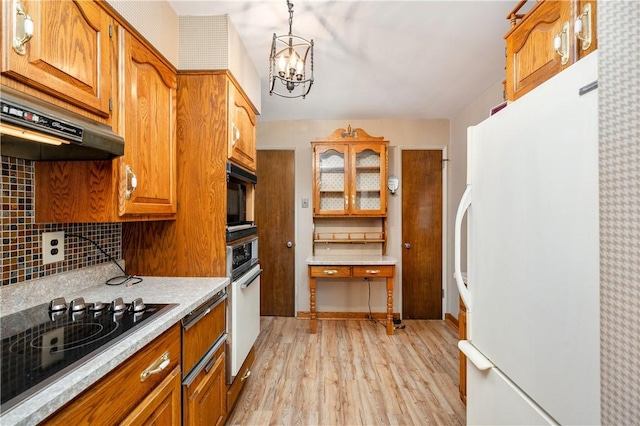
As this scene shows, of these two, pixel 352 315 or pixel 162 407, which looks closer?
pixel 162 407

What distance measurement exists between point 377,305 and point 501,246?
276 cm

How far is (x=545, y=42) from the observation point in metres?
1.02

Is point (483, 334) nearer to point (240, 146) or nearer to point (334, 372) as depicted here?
point (334, 372)

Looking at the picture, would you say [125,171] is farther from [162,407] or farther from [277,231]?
[277,231]

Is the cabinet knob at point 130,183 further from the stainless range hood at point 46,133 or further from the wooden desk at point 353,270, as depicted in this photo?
the wooden desk at point 353,270

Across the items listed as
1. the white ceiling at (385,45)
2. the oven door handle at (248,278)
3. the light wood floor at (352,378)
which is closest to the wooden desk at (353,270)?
the light wood floor at (352,378)

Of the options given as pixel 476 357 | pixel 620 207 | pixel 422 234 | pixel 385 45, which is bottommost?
pixel 476 357

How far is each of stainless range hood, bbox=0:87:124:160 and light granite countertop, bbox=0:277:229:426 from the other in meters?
0.62

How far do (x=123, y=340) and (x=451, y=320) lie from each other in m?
3.48

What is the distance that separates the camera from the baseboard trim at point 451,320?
3308mm

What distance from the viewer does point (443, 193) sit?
3564mm

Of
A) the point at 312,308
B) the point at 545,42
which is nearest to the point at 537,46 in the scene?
the point at 545,42

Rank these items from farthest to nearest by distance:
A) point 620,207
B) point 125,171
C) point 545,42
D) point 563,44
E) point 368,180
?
point 368,180
point 125,171
point 545,42
point 563,44
point 620,207

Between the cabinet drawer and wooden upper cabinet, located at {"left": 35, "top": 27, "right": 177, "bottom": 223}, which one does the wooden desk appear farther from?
wooden upper cabinet, located at {"left": 35, "top": 27, "right": 177, "bottom": 223}
